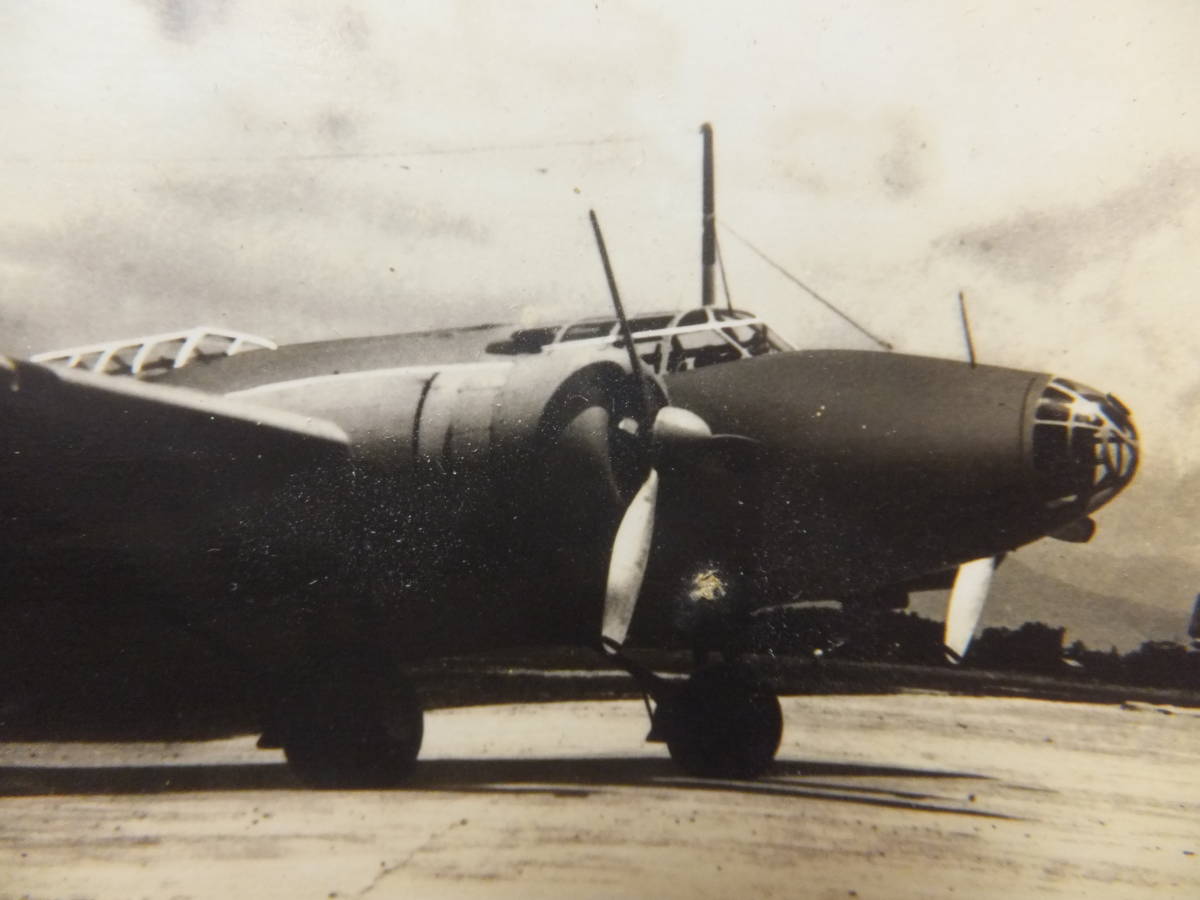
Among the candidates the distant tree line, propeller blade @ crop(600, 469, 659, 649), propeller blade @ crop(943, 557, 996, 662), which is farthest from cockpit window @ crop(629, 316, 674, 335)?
propeller blade @ crop(943, 557, 996, 662)

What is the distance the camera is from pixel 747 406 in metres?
6.85

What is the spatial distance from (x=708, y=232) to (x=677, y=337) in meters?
4.16

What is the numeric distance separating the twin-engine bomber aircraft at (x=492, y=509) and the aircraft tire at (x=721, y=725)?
18mm

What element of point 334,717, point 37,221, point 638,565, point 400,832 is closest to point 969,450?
point 638,565

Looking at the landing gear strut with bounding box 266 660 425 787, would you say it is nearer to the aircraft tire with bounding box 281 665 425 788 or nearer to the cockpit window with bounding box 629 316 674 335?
the aircraft tire with bounding box 281 665 425 788

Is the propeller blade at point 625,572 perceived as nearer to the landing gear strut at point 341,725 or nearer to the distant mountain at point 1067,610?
the landing gear strut at point 341,725

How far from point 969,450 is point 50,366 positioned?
18.2 feet

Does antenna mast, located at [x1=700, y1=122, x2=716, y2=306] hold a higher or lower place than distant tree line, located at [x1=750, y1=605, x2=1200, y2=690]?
higher

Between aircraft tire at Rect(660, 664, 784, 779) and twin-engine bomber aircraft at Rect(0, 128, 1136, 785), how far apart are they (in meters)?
0.02

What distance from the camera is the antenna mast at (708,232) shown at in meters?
10.7

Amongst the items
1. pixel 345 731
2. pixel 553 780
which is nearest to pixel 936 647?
pixel 553 780

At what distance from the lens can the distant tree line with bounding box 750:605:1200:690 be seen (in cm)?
716

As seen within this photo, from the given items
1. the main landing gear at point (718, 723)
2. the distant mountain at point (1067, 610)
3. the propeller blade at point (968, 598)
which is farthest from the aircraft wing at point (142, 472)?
the distant mountain at point (1067, 610)

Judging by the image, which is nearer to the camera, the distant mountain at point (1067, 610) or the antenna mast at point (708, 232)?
the antenna mast at point (708, 232)
